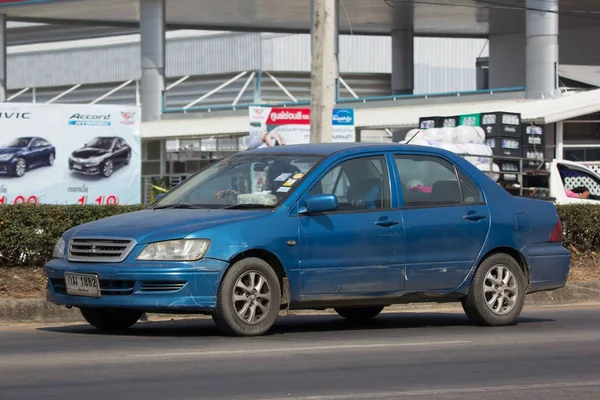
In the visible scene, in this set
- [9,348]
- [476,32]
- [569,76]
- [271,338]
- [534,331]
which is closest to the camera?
[9,348]

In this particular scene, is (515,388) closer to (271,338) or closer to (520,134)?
(271,338)

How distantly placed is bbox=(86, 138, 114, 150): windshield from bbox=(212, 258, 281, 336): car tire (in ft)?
45.7

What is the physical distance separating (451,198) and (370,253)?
1.21 metres

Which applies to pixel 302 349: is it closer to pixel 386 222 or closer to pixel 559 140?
pixel 386 222

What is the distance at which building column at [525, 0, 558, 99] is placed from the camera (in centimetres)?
3297

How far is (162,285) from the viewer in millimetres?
9648

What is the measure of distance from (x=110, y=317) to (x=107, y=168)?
44.4ft

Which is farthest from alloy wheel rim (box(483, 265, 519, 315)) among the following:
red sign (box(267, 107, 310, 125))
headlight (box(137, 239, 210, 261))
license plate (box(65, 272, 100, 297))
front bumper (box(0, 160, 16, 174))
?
front bumper (box(0, 160, 16, 174))

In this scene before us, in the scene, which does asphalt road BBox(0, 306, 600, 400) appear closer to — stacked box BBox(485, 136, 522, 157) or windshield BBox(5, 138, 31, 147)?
windshield BBox(5, 138, 31, 147)

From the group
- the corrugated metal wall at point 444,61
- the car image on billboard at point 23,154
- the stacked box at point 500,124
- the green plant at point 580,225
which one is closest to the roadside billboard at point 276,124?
the car image on billboard at point 23,154

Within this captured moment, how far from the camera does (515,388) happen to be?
24.7 ft

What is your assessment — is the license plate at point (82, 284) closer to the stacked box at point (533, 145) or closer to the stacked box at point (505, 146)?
the stacked box at point (505, 146)

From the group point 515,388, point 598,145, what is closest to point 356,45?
point 598,145

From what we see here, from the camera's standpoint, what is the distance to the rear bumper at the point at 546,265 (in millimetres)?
11719
